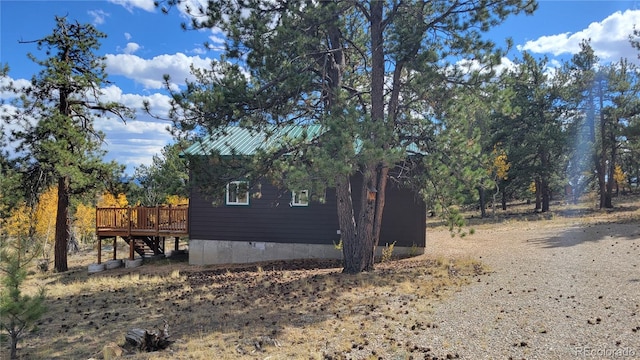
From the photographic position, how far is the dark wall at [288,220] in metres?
14.0

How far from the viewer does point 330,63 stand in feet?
32.9

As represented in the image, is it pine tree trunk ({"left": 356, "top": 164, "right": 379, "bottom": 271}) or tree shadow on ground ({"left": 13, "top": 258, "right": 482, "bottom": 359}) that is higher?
pine tree trunk ({"left": 356, "top": 164, "right": 379, "bottom": 271})

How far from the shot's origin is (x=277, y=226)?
14.8 m

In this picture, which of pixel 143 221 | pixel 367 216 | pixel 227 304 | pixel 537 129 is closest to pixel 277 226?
pixel 367 216

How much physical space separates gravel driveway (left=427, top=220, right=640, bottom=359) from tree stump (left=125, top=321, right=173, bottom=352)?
11.9 ft

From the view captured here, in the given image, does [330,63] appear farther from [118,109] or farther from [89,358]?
[118,109]

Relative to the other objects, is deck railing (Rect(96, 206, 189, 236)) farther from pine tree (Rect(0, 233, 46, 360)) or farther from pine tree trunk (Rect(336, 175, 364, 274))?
pine tree (Rect(0, 233, 46, 360))

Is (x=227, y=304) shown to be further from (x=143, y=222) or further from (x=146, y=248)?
(x=146, y=248)

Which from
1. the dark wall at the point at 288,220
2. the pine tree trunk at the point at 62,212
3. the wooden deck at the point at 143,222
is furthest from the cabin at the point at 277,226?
the pine tree trunk at the point at 62,212

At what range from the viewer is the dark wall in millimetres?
14039

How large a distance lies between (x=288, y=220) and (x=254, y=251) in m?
1.67

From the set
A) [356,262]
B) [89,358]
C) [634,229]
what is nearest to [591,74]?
[634,229]

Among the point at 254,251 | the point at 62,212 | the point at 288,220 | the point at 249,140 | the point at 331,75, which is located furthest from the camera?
the point at 62,212

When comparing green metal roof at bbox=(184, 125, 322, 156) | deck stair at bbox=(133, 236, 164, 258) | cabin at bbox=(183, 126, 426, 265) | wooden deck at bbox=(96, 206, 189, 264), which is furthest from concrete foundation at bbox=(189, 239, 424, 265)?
green metal roof at bbox=(184, 125, 322, 156)
